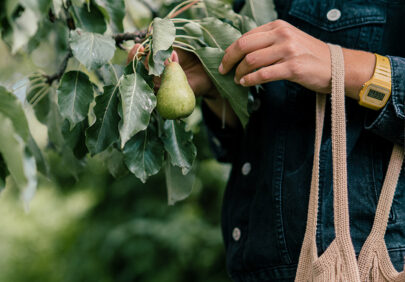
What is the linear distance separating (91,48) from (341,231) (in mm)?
528

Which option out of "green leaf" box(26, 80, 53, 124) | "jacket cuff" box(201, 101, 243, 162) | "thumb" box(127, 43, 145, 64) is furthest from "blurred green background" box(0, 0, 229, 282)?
"thumb" box(127, 43, 145, 64)

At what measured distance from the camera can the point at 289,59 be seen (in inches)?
30.4

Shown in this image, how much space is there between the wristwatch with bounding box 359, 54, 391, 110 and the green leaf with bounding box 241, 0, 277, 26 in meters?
0.27

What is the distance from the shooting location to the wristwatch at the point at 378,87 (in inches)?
31.2

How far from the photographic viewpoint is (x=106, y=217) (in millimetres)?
2904

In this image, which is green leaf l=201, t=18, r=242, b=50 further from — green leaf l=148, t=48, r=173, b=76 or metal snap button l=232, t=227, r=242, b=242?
metal snap button l=232, t=227, r=242, b=242

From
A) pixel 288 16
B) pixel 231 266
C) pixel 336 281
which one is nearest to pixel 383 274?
pixel 336 281

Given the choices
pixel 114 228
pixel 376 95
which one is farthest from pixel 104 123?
pixel 114 228

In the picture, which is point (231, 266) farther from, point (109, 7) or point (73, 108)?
point (109, 7)

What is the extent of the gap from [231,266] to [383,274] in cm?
34

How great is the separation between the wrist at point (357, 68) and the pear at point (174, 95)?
0.92ft

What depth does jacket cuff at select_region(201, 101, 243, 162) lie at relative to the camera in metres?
1.18

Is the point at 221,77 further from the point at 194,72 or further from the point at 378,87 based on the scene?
the point at 378,87

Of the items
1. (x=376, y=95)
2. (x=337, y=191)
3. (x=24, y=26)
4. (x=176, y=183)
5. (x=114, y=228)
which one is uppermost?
(x=24, y=26)
